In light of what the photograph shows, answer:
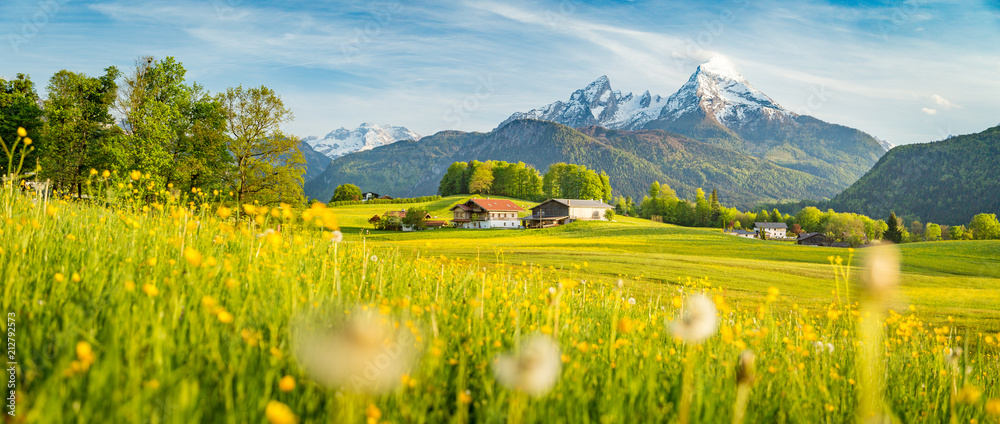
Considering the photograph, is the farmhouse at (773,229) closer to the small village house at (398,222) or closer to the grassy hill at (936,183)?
the grassy hill at (936,183)

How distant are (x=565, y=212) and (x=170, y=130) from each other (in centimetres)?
7298

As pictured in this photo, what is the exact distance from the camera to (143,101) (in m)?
25.6

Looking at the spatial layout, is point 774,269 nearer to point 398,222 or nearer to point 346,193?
point 398,222

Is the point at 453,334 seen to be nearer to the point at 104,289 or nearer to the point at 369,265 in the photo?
the point at 104,289

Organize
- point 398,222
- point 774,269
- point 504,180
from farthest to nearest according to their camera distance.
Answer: point 504,180 < point 398,222 < point 774,269

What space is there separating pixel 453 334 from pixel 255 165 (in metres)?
27.7

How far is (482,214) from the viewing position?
84688 millimetres

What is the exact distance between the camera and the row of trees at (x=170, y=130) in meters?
25.0

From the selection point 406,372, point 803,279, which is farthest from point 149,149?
point 803,279

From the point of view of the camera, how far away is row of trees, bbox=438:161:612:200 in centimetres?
11706

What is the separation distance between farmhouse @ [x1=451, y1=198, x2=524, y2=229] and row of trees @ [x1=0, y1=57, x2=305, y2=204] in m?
55.0

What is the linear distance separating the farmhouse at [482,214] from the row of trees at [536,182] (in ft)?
109

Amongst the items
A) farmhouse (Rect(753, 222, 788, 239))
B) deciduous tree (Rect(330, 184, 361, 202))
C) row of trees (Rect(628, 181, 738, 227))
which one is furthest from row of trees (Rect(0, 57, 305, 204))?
farmhouse (Rect(753, 222, 788, 239))

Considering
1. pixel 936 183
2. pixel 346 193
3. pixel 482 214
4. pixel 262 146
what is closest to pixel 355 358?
pixel 262 146
